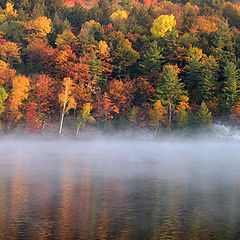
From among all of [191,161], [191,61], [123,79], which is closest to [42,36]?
[123,79]

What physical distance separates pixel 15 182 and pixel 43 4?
10685 centimetres

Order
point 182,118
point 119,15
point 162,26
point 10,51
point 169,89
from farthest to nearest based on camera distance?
point 119,15 → point 162,26 → point 10,51 → point 169,89 → point 182,118

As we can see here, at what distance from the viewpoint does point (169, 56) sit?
102 metres

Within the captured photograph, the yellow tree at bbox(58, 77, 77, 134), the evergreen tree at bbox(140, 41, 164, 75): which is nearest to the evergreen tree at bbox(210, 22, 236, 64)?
the evergreen tree at bbox(140, 41, 164, 75)

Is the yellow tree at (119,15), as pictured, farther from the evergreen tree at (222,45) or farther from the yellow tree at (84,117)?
the yellow tree at (84,117)

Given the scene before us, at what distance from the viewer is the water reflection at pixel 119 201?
2038 cm

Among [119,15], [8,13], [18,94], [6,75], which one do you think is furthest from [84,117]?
[8,13]

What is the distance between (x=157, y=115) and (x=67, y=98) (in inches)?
705

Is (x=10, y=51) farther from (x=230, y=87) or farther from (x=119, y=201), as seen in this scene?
(x=119, y=201)

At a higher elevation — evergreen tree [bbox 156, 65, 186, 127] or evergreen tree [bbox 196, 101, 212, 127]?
evergreen tree [bbox 156, 65, 186, 127]

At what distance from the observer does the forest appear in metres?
89.4

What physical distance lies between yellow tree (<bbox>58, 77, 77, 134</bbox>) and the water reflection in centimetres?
4336

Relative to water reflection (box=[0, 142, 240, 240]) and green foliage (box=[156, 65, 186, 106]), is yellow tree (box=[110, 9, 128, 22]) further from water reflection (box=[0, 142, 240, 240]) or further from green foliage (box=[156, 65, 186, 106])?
water reflection (box=[0, 142, 240, 240])

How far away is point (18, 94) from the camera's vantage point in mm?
87750
